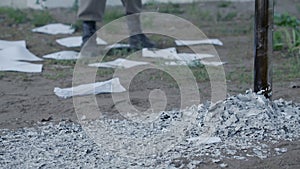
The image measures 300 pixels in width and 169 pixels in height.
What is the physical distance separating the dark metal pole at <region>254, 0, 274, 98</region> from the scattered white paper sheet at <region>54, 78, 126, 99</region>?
1291mm

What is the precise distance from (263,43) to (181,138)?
2.62 feet

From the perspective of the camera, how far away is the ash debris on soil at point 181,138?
3.62 meters

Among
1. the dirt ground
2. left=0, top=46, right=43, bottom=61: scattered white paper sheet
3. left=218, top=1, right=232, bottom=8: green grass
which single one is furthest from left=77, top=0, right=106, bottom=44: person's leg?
left=218, top=1, right=232, bottom=8: green grass

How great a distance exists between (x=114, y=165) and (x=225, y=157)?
0.54 m

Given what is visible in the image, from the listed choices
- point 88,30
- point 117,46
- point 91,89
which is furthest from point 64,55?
point 91,89

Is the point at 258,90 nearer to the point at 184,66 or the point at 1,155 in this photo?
the point at 1,155

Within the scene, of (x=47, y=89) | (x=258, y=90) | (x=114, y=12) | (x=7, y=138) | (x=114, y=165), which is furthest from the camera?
(x=114, y=12)

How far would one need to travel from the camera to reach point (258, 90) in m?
4.35

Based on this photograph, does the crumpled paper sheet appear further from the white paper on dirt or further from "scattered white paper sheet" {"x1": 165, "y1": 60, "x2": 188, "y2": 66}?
the white paper on dirt

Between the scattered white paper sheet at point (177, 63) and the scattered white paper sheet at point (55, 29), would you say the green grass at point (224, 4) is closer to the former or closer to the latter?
the scattered white paper sheet at point (55, 29)

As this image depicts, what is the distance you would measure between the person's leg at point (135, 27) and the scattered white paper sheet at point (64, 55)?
552 millimetres

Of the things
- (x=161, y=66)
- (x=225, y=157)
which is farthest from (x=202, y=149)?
(x=161, y=66)

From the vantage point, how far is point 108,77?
229 inches

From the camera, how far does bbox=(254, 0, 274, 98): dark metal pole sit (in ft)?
14.0
